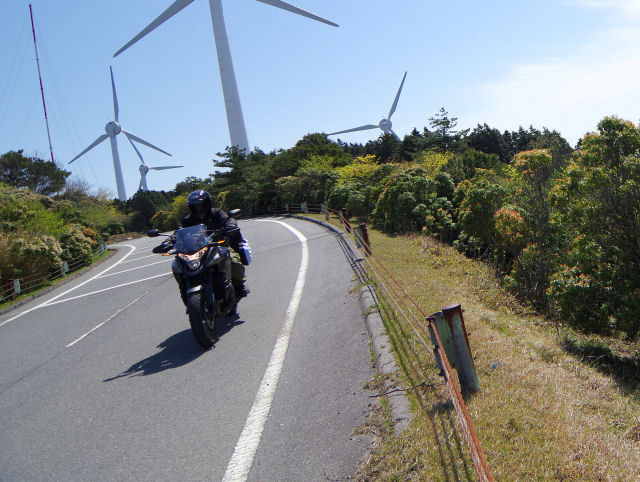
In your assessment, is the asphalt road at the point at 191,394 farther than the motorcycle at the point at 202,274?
No

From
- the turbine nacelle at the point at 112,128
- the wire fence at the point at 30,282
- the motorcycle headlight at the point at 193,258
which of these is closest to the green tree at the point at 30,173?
the turbine nacelle at the point at 112,128

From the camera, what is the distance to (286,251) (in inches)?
645

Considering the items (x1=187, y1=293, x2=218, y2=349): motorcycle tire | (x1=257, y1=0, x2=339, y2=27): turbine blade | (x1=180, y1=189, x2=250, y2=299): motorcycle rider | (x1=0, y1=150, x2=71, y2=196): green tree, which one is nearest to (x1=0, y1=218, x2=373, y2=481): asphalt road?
(x1=187, y1=293, x2=218, y2=349): motorcycle tire

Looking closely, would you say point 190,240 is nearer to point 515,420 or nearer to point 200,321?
point 200,321

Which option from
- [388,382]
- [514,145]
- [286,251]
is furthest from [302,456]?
[514,145]

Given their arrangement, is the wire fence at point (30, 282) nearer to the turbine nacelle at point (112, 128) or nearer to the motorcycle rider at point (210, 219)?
the motorcycle rider at point (210, 219)

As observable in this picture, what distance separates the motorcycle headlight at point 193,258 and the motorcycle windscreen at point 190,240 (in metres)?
0.05

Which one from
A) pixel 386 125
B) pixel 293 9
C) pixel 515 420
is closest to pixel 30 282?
pixel 515 420

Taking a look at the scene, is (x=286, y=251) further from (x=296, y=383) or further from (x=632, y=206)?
(x=296, y=383)

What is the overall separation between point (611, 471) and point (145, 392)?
457 centimetres

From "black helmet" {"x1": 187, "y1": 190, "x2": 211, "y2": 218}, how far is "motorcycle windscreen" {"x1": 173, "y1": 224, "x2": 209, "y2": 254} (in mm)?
783

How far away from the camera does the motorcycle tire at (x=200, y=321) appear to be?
6.48 meters

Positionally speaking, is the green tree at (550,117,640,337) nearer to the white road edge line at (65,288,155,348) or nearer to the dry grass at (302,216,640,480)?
the dry grass at (302,216,640,480)

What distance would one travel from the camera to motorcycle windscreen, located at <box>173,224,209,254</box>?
6920mm
